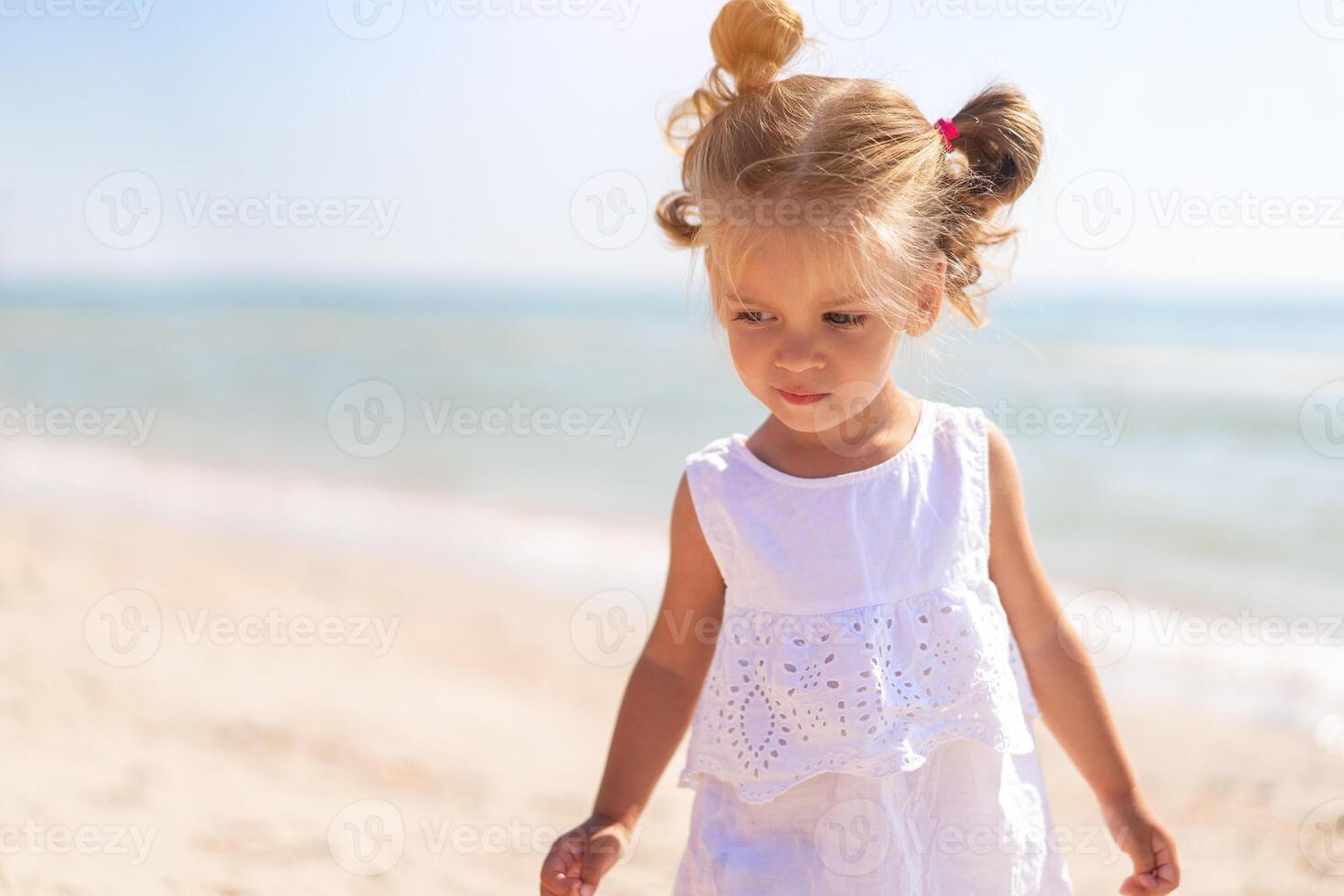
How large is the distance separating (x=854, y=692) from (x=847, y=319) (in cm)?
52

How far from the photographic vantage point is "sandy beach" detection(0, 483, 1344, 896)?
322 centimetres

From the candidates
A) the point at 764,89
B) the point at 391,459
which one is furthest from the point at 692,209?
the point at 391,459

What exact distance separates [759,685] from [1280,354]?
13044 millimetres

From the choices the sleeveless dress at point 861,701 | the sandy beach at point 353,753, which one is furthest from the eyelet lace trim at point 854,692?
the sandy beach at point 353,753

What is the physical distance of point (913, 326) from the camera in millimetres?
1759

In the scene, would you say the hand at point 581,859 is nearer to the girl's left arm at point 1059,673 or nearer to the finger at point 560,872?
the finger at point 560,872

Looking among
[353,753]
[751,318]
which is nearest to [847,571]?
[751,318]

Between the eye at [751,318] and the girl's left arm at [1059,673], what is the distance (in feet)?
1.50

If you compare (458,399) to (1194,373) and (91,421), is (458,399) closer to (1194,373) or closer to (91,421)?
(91,421)

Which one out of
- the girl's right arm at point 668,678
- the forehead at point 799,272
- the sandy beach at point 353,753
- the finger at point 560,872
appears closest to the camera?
the forehead at point 799,272

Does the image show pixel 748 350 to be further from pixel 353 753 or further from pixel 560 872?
pixel 353 753

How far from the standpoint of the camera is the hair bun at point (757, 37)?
172 cm

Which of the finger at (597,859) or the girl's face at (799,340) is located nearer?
the girl's face at (799,340)

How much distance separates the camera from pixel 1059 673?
1.87 metres
